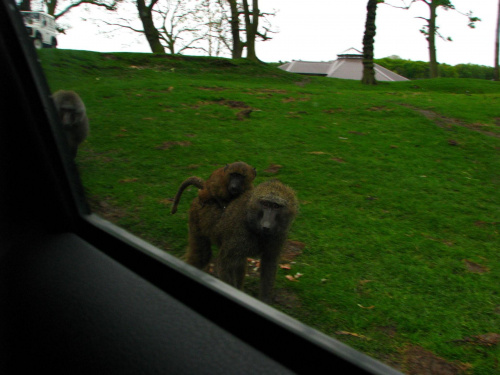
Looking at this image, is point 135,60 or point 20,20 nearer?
point 20,20

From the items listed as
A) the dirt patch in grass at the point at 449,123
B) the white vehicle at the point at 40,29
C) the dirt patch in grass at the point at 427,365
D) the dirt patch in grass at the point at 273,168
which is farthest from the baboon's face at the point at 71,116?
the dirt patch in grass at the point at 449,123

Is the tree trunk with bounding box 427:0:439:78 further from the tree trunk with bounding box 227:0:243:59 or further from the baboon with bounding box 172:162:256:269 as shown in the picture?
the baboon with bounding box 172:162:256:269

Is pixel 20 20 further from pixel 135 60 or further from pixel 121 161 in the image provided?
pixel 135 60

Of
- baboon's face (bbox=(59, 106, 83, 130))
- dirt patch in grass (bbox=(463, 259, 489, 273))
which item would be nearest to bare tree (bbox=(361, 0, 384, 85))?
baboon's face (bbox=(59, 106, 83, 130))

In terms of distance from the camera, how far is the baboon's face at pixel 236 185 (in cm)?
367

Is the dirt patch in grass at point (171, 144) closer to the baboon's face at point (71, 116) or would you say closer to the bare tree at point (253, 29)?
the baboon's face at point (71, 116)

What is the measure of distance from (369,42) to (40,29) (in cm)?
1601

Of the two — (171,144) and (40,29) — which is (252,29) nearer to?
(171,144)

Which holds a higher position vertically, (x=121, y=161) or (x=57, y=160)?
(x=57, y=160)

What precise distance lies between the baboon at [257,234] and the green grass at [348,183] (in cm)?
25

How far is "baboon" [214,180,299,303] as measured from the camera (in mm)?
3178

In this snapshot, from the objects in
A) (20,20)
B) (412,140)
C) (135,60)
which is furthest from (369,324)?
(135,60)

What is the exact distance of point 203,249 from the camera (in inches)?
143

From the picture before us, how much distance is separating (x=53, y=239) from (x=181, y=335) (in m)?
0.87
